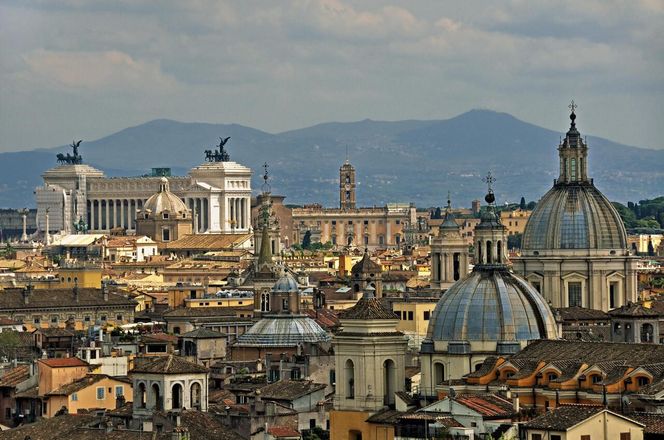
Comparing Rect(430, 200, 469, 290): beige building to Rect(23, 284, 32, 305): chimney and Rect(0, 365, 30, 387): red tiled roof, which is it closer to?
Rect(23, 284, 32, 305): chimney

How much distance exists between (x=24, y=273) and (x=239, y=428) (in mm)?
79962

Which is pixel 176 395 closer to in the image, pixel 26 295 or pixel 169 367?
pixel 169 367

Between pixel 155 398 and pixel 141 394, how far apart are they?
0.49 meters

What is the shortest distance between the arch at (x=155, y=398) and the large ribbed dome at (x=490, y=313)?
5002 millimetres

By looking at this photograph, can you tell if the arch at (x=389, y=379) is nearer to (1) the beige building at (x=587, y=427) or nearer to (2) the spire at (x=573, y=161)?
(1) the beige building at (x=587, y=427)

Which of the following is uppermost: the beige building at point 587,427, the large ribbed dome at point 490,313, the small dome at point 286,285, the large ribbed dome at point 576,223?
the large ribbed dome at point 576,223

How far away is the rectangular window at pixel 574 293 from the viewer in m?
81.8

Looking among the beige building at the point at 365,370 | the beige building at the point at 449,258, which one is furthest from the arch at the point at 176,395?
the beige building at the point at 449,258

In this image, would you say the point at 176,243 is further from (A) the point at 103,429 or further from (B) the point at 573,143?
(A) the point at 103,429

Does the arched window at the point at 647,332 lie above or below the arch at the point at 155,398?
above

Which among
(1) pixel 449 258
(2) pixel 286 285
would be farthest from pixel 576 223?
(2) pixel 286 285

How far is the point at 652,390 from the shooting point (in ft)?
143

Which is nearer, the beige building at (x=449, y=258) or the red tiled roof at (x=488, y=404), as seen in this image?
the red tiled roof at (x=488, y=404)

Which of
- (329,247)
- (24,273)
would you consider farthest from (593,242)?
(329,247)
